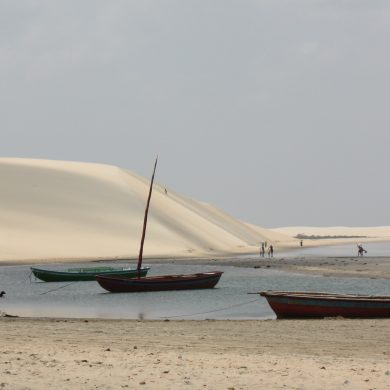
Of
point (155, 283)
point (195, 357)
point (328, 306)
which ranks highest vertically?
point (155, 283)

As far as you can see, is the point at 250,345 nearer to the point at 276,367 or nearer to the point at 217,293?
the point at 276,367

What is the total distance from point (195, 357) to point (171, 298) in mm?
23371

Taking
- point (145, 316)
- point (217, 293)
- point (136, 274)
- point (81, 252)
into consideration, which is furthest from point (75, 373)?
point (81, 252)

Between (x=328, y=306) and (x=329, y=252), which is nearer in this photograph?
(x=328, y=306)

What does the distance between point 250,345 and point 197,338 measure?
1673 millimetres

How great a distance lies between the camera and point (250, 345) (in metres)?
16.6

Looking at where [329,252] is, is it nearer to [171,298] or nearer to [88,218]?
[88,218]

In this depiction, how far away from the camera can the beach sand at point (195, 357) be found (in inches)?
474

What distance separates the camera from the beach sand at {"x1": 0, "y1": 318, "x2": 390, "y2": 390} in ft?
39.5

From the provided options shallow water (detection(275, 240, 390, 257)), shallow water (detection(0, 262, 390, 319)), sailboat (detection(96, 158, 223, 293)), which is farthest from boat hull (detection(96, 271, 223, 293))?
shallow water (detection(275, 240, 390, 257))

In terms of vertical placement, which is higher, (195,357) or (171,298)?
(171,298)

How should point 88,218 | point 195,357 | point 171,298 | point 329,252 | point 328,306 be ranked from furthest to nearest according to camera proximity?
point 88,218 < point 329,252 < point 171,298 < point 328,306 < point 195,357

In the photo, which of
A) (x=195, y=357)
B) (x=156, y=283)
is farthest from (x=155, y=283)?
(x=195, y=357)

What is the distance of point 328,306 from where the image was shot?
24578 mm
